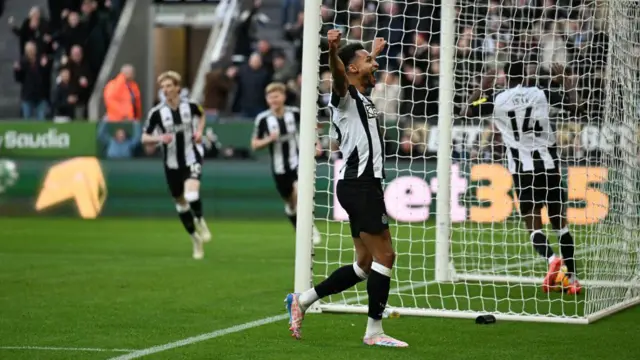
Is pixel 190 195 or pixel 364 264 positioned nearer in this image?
pixel 364 264

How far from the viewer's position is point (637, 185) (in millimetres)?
10883

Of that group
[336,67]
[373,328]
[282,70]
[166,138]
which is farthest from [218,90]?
[336,67]

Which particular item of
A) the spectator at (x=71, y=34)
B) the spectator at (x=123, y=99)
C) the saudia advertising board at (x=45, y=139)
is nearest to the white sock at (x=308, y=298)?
the saudia advertising board at (x=45, y=139)

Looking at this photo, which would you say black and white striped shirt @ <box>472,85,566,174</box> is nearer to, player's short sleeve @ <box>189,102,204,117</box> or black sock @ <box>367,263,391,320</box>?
black sock @ <box>367,263,391,320</box>

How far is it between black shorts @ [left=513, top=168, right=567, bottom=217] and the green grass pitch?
2.15 feet

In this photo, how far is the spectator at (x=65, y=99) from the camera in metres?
23.3

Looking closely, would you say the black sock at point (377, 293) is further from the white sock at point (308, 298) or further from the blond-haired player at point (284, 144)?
the blond-haired player at point (284, 144)

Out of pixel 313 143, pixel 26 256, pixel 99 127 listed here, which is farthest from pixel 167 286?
pixel 99 127

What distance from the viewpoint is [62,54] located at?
79.7 feet

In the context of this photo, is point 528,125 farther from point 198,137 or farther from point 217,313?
point 198,137

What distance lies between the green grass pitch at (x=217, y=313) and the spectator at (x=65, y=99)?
306 inches

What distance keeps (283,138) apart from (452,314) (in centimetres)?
722

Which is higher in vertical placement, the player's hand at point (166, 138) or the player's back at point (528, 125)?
the player's back at point (528, 125)

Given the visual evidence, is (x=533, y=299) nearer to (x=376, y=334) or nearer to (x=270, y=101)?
(x=376, y=334)
